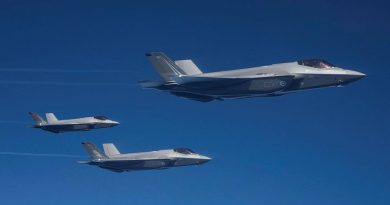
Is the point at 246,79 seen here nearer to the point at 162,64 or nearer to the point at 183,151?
the point at 162,64

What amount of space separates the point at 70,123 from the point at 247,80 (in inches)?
3271

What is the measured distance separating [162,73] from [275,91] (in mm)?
13503

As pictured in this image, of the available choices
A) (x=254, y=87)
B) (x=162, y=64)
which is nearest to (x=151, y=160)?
(x=162, y=64)

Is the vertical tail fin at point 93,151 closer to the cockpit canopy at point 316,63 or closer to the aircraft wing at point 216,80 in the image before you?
the aircraft wing at point 216,80

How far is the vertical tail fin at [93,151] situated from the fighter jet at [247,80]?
223 feet

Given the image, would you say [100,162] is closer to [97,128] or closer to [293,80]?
[97,128]

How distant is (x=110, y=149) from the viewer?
137 meters

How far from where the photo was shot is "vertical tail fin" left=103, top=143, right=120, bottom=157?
441 feet

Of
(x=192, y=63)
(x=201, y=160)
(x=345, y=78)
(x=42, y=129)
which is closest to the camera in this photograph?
(x=345, y=78)

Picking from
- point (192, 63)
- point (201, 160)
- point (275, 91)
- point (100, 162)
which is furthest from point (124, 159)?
point (275, 91)

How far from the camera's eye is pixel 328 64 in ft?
224

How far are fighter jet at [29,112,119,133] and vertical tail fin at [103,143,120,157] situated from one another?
8.14m

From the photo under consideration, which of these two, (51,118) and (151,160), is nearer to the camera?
(151,160)

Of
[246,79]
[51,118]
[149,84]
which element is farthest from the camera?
[51,118]
